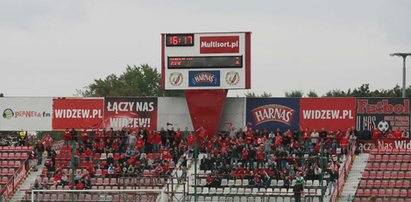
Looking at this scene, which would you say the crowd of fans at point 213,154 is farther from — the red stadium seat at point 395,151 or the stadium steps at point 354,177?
the red stadium seat at point 395,151

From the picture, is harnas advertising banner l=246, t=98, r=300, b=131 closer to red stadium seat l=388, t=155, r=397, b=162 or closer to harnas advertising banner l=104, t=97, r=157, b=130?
harnas advertising banner l=104, t=97, r=157, b=130

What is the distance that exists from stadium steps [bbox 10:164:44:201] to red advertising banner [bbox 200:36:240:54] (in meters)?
10.9

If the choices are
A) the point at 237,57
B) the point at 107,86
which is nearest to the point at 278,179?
the point at 237,57

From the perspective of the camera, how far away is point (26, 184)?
5672cm

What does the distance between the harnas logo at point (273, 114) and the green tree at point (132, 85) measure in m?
56.3

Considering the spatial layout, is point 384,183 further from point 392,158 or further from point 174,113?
point 174,113

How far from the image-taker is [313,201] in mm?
50688

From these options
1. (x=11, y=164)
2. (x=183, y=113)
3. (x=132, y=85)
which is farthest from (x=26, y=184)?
(x=132, y=85)

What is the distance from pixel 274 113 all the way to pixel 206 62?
5214 mm

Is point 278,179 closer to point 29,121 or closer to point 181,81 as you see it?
point 181,81

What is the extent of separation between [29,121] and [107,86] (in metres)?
58.0

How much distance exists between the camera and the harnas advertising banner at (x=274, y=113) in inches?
2395

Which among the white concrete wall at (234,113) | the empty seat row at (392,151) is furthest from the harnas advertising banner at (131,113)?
the empty seat row at (392,151)

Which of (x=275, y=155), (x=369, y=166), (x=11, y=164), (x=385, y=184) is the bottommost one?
(x=385, y=184)
